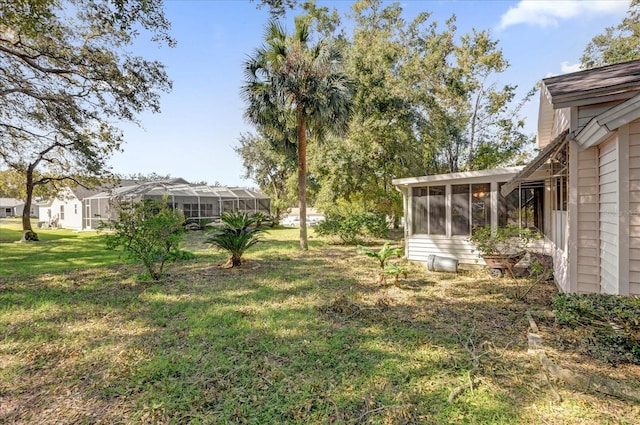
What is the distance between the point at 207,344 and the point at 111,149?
1016 cm

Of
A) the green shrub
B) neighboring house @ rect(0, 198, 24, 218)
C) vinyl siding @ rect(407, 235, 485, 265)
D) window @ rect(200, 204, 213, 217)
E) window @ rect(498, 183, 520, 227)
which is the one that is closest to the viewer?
window @ rect(498, 183, 520, 227)

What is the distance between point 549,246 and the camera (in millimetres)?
7988

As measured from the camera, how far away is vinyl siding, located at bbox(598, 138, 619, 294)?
3725 millimetres

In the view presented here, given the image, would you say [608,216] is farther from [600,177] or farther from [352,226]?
[352,226]

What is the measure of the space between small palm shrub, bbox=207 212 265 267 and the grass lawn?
5.58 ft

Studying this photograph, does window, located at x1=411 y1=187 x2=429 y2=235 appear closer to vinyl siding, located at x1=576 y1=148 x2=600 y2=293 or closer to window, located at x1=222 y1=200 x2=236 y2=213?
vinyl siding, located at x1=576 y1=148 x2=600 y2=293

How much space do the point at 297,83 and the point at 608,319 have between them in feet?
34.3

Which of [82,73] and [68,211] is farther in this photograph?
[68,211]

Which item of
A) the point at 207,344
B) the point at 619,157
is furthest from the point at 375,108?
the point at 207,344

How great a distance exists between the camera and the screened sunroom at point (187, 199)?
21.3 metres

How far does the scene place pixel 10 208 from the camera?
52469 millimetres

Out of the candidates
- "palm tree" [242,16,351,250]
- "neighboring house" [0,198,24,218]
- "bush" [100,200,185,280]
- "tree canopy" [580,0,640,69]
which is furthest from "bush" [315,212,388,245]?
"neighboring house" [0,198,24,218]

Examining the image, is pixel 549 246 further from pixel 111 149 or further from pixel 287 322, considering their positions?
pixel 111 149

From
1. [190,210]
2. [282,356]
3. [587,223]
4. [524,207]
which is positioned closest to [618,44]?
[524,207]
